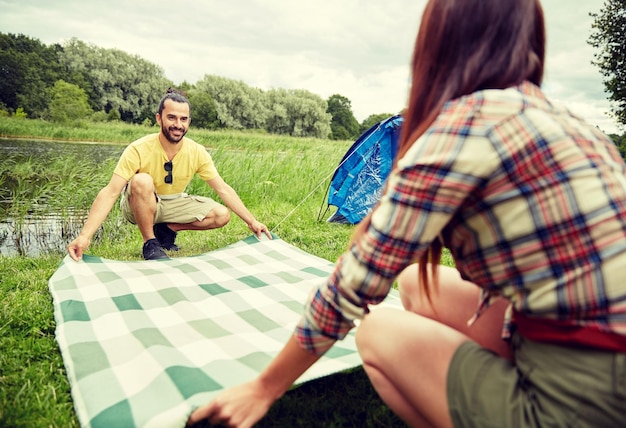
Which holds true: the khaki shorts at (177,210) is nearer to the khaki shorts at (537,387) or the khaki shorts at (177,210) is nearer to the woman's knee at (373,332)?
the woman's knee at (373,332)

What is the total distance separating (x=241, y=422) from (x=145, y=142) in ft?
8.09

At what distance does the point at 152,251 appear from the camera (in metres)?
2.86

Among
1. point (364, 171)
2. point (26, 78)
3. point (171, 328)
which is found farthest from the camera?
point (26, 78)

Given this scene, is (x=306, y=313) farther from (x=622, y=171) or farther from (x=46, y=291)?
(x=46, y=291)

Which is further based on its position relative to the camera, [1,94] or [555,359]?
[1,94]

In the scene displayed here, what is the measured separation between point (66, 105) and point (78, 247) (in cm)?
2279

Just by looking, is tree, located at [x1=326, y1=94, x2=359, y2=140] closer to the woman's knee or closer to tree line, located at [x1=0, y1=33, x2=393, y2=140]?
tree line, located at [x1=0, y1=33, x2=393, y2=140]

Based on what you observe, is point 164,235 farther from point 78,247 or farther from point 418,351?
point 418,351

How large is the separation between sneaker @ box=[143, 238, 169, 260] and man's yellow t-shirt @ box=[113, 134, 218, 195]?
1.47 feet

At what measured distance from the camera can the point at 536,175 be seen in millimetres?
692

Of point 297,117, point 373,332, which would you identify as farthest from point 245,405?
point 297,117

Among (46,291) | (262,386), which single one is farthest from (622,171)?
(46,291)

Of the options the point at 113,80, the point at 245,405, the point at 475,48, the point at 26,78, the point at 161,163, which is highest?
the point at 113,80

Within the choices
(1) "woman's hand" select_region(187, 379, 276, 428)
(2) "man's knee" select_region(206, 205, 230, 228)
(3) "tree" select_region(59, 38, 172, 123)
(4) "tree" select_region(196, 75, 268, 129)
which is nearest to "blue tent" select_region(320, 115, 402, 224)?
(2) "man's knee" select_region(206, 205, 230, 228)
